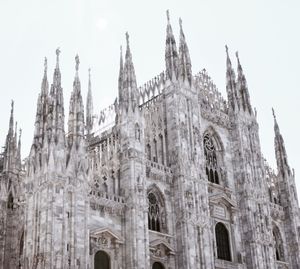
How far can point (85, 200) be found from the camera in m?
29.0

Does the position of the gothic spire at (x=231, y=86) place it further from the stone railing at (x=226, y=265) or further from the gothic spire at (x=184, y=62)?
the stone railing at (x=226, y=265)

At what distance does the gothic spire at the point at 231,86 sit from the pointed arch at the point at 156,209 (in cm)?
1299

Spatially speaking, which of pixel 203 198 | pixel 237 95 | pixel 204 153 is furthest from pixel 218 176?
pixel 237 95

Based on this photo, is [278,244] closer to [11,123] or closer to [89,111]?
[89,111]

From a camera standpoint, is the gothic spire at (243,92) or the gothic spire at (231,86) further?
the gothic spire at (243,92)

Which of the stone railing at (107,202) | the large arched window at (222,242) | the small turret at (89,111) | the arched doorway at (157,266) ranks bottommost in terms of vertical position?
the arched doorway at (157,266)

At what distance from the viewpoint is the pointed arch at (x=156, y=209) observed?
33.8 meters

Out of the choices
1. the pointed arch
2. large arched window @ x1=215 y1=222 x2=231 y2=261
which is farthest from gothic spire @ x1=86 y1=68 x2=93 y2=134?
large arched window @ x1=215 y1=222 x2=231 y2=261

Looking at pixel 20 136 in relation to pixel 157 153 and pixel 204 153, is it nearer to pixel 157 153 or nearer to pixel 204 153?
pixel 157 153

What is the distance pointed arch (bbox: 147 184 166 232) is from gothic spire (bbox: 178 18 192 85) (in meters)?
9.54

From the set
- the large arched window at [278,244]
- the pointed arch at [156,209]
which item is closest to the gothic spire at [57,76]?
the pointed arch at [156,209]

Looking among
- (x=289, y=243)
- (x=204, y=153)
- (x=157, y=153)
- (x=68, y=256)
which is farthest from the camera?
(x=289, y=243)

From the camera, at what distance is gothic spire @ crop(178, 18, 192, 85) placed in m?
39.9

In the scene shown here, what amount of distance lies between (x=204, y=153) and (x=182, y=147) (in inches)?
157
